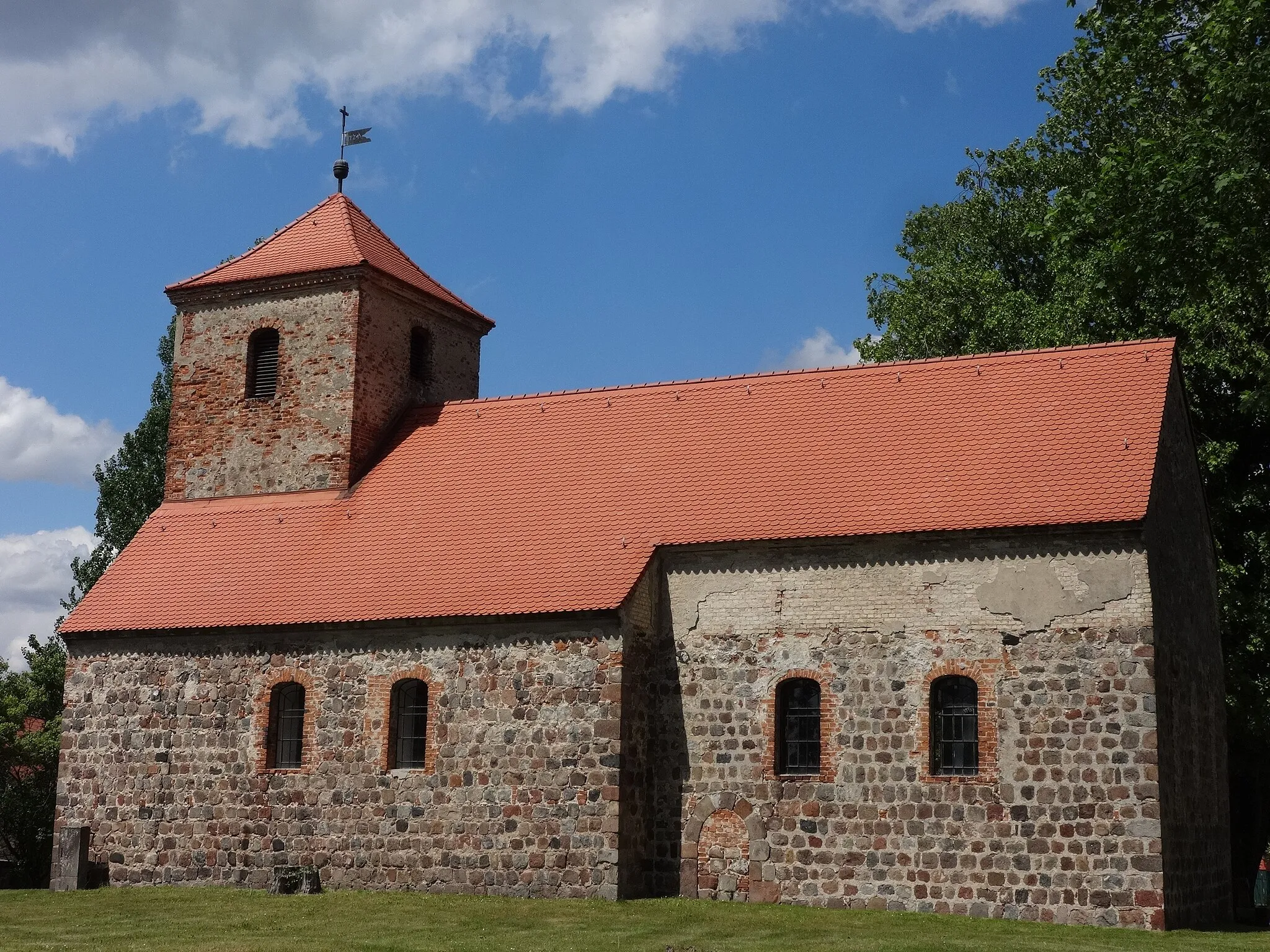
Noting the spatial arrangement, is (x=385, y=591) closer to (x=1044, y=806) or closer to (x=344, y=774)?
(x=344, y=774)

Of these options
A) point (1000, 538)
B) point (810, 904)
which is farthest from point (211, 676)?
point (1000, 538)

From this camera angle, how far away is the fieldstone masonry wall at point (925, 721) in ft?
61.7

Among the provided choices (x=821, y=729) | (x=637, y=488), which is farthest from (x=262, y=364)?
(x=821, y=729)

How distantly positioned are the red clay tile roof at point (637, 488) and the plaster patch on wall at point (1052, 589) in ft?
2.09

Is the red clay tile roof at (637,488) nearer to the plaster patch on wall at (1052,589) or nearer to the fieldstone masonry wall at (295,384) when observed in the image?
the fieldstone masonry wall at (295,384)

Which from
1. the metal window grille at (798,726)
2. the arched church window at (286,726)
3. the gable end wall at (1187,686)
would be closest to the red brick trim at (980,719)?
the metal window grille at (798,726)

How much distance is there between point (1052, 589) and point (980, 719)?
193cm

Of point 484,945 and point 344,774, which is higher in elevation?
point 344,774

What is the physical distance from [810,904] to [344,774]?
7165mm

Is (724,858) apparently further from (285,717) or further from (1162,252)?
(1162,252)

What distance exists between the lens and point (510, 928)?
1788 centimetres

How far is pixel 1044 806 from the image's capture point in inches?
748

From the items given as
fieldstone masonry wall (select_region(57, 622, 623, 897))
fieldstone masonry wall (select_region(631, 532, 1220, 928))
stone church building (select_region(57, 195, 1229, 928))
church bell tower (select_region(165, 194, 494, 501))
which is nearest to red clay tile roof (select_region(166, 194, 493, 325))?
church bell tower (select_region(165, 194, 494, 501))

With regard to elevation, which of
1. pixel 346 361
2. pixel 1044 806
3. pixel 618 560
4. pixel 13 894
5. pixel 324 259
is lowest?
pixel 13 894
